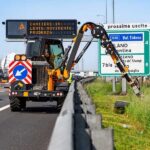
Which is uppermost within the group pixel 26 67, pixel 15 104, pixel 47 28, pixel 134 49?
pixel 47 28

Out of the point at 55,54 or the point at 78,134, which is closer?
the point at 78,134

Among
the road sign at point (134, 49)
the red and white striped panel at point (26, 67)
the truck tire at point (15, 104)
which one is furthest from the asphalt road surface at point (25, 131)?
the road sign at point (134, 49)

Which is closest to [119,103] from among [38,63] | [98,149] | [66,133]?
[38,63]

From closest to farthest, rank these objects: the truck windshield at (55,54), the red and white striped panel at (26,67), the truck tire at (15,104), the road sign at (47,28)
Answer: the truck tire at (15,104)
the red and white striped panel at (26,67)
the truck windshield at (55,54)
the road sign at (47,28)

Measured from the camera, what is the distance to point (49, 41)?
21.2 m

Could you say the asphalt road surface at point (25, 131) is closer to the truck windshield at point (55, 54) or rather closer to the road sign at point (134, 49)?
the truck windshield at point (55, 54)

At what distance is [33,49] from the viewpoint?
69.7 feet

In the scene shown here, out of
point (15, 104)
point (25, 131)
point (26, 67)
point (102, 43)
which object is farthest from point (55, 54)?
point (25, 131)

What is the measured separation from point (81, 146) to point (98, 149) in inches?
30.9

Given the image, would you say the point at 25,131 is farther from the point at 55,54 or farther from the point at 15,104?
the point at 55,54

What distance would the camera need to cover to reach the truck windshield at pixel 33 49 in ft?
68.4

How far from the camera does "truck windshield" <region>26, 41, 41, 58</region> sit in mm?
20859

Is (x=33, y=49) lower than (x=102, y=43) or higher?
lower

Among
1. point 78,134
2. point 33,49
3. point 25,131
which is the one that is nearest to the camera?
point 78,134
